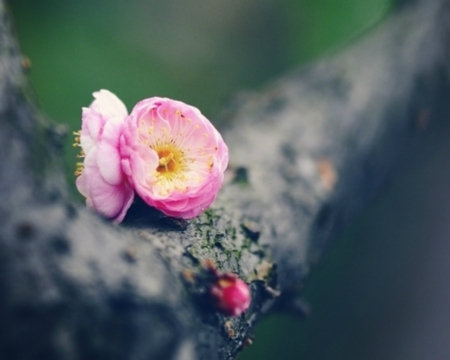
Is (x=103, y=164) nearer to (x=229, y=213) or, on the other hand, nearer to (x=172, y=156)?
(x=172, y=156)

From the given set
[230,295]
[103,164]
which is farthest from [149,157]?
[230,295]

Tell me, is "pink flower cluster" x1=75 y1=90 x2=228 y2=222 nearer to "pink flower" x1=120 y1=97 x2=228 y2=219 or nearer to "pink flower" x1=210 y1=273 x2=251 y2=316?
"pink flower" x1=120 y1=97 x2=228 y2=219

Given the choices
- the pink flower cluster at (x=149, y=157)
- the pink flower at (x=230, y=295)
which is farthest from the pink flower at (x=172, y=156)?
the pink flower at (x=230, y=295)

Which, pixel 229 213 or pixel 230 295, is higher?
pixel 229 213

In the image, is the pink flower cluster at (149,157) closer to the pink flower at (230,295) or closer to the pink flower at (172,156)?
the pink flower at (172,156)

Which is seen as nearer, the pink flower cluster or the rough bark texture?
the rough bark texture

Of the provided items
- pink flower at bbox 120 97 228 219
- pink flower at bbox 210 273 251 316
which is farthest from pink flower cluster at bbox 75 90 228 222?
pink flower at bbox 210 273 251 316
